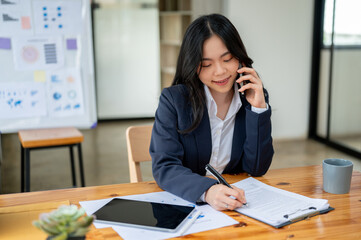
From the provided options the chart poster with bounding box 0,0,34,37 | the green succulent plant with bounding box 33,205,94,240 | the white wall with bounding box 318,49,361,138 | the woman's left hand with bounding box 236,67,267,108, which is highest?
the chart poster with bounding box 0,0,34,37

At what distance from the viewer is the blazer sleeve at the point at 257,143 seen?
1.37m

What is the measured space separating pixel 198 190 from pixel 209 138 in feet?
1.01

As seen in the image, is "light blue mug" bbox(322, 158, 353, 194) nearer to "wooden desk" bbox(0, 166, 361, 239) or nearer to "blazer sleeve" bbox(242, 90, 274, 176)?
"wooden desk" bbox(0, 166, 361, 239)

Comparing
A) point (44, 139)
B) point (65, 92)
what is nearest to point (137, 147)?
point (44, 139)

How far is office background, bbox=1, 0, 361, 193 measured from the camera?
4.02 meters

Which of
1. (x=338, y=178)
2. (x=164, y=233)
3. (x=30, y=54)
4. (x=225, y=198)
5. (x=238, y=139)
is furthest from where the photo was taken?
(x=30, y=54)

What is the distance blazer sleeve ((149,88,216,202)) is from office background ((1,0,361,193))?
2496 mm

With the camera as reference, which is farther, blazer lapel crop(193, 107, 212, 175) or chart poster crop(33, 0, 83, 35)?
chart poster crop(33, 0, 83, 35)

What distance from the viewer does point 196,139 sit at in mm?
1382

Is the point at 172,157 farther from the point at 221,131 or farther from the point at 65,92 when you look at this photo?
the point at 65,92

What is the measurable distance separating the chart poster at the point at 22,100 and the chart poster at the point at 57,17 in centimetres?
34

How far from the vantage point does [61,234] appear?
649 millimetres

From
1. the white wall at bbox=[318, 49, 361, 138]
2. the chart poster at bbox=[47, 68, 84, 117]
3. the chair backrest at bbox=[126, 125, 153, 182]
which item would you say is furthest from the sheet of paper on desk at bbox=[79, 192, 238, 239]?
the white wall at bbox=[318, 49, 361, 138]

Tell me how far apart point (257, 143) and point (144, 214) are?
53 cm
